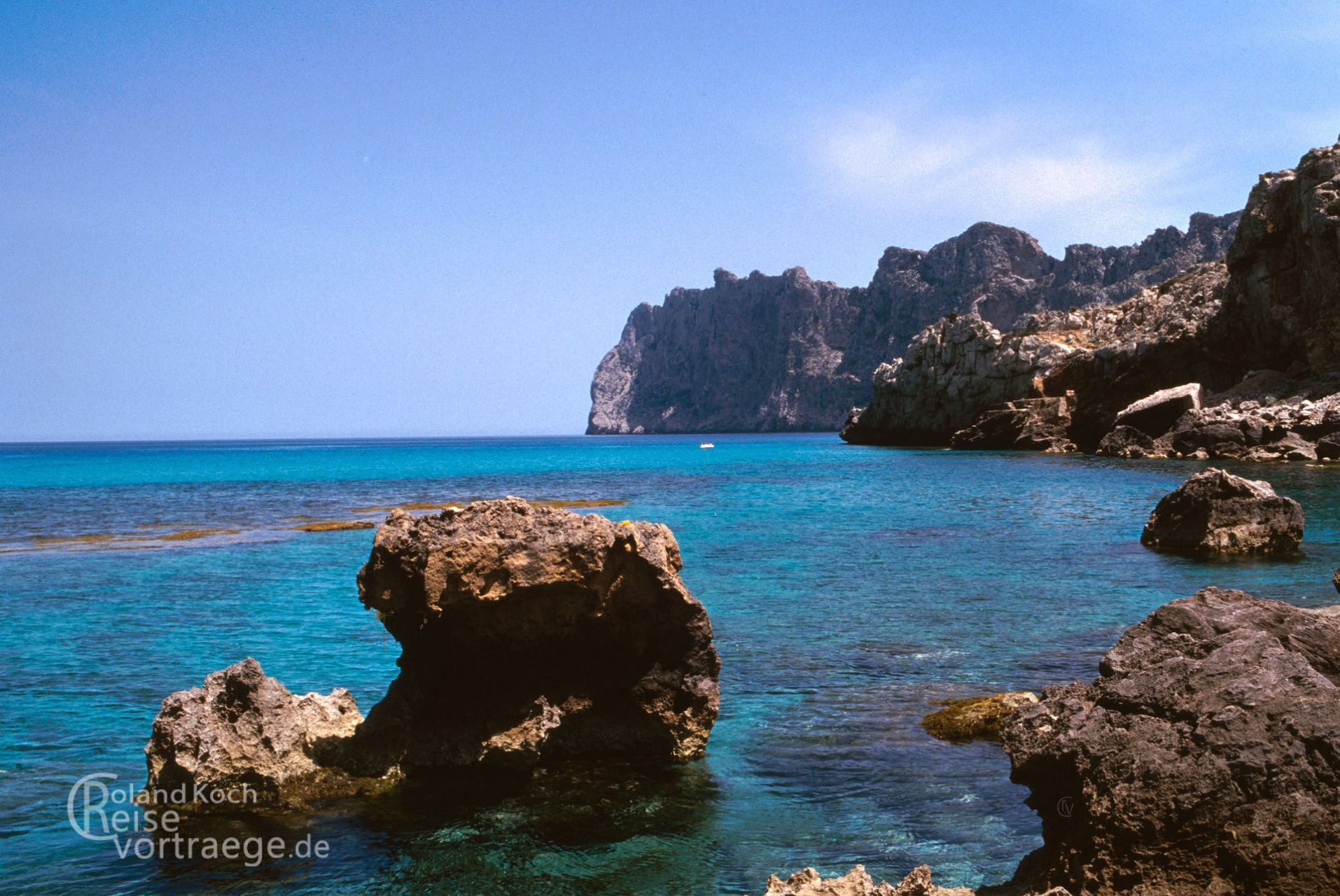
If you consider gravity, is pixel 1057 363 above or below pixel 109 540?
above

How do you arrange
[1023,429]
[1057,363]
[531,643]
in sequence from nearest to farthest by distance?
1. [531,643]
2. [1023,429]
3. [1057,363]

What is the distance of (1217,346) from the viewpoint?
7012 cm

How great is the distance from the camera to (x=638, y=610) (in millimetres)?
9719

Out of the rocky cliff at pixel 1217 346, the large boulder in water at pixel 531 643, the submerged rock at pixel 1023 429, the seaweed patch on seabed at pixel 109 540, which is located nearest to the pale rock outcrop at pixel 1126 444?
the rocky cliff at pixel 1217 346

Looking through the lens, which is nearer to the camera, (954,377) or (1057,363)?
(1057,363)

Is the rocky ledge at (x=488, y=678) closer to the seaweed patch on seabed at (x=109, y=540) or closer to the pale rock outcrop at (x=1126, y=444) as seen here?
the seaweed patch on seabed at (x=109, y=540)

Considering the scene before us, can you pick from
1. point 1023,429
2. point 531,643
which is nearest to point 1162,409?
point 1023,429

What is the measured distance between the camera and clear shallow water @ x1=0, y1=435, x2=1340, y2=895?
7.42 metres

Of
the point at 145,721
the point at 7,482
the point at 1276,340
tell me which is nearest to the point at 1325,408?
the point at 1276,340

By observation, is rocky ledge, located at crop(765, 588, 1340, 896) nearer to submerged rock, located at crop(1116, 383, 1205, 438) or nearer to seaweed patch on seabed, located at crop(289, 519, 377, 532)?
seaweed patch on seabed, located at crop(289, 519, 377, 532)

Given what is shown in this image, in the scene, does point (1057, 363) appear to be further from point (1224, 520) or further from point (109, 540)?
point (109, 540)

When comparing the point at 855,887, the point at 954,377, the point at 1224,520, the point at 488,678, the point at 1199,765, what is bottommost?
the point at 855,887

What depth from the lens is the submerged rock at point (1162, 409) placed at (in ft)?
212

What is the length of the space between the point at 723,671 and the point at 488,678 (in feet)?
15.9
